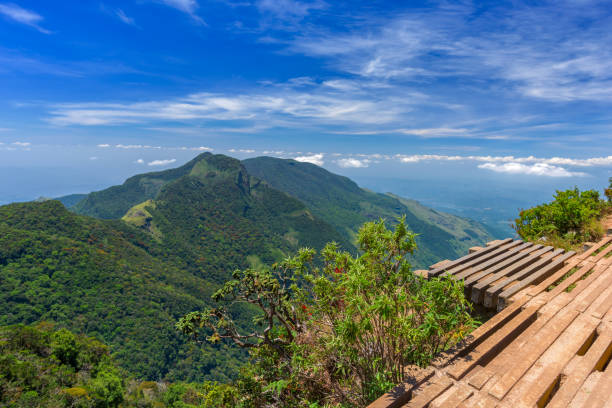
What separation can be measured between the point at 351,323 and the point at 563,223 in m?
10.0

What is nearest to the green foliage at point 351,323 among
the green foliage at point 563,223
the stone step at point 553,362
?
the stone step at point 553,362

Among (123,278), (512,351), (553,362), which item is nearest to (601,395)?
(553,362)

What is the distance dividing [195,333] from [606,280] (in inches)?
281

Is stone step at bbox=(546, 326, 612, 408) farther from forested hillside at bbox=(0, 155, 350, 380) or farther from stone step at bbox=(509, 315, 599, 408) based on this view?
forested hillside at bbox=(0, 155, 350, 380)

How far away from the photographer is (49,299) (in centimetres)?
6425

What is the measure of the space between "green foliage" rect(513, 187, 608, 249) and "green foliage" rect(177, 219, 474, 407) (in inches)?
260

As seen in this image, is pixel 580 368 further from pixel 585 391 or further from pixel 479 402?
pixel 479 402

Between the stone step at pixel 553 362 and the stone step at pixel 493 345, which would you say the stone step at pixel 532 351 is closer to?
the stone step at pixel 553 362

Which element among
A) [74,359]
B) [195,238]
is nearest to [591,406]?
[74,359]

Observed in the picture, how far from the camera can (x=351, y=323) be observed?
268 cm

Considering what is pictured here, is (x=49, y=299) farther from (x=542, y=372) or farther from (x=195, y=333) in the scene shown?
(x=542, y=372)

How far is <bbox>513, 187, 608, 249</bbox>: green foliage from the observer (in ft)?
26.6

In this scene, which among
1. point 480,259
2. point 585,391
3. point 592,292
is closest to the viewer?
point 585,391

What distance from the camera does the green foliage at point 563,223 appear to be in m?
8.10
